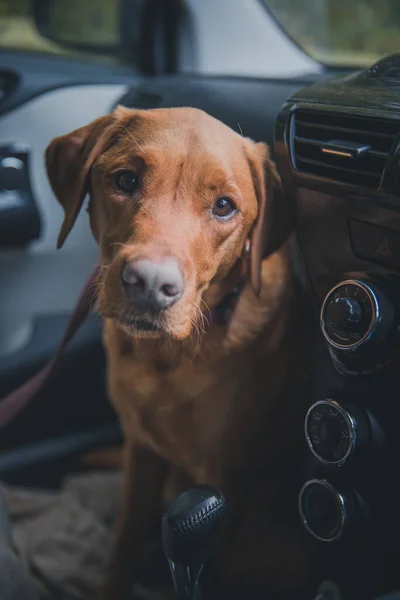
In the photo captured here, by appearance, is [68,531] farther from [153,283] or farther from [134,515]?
[153,283]

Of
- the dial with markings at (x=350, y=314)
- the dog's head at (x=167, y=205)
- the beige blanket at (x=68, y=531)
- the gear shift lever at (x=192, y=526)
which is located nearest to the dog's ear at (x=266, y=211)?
the dog's head at (x=167, y=205)

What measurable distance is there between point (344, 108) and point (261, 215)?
0.68 feet

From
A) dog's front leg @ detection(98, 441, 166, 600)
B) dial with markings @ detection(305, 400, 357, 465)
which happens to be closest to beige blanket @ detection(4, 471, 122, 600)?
dog's front leg @ detection(98, 441, 166, 600)

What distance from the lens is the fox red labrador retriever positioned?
106 centimetres

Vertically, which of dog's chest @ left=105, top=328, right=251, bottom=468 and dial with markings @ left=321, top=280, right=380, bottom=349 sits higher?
dial with markings @ left=321, top=280, right=380, bottom=349

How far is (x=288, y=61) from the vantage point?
1.73 m

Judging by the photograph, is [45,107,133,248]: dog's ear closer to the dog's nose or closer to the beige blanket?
the dog's nose

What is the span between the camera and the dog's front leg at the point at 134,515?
1.57 metres

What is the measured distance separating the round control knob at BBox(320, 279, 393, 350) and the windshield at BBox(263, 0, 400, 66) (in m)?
0.83

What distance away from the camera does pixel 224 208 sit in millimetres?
1113

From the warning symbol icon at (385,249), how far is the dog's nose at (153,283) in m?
0.30

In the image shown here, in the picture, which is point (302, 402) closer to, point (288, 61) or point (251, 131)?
point (251, 131)

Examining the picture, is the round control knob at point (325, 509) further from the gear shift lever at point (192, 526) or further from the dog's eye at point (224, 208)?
the dog's eye at point (224, 208)

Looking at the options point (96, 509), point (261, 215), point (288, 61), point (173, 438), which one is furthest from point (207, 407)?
point (288, 61)
